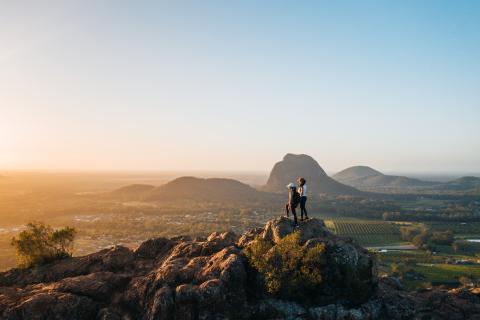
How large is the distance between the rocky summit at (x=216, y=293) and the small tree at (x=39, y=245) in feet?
8.15

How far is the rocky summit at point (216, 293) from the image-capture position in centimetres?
2697

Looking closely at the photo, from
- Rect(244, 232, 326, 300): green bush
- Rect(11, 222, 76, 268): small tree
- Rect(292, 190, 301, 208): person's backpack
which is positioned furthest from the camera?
Rect(11, 222, 76, 268): small tree

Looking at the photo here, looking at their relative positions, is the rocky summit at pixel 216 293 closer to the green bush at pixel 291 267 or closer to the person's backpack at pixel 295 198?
the green bush at pixel 291 267

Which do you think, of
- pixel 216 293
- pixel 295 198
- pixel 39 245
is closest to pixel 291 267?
pixel 216 293

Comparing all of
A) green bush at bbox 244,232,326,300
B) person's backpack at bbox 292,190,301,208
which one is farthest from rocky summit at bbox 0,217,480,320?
person's backpack at bbox 292,190,301,208

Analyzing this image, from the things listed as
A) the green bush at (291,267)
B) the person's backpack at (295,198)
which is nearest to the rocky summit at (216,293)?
the green bush at (291,267)

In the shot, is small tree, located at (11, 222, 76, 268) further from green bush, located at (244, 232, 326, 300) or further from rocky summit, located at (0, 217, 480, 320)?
green bush, located at (244, 232, 326, 300)

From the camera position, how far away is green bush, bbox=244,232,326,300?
2842cm

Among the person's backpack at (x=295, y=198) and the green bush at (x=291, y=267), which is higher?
the person's backpack at (x=295, y=198)

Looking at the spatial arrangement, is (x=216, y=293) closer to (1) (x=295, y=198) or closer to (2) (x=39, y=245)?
(1) (x=295, y=198)

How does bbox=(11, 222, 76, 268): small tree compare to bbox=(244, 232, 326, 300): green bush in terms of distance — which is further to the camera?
bbox=(11, 222, 76, 268): small tree

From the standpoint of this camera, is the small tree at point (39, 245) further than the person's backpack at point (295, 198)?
Yes

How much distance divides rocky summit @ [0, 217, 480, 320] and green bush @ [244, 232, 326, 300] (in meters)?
0.71

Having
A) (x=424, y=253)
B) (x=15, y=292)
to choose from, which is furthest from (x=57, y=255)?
(x=424, y=253)
